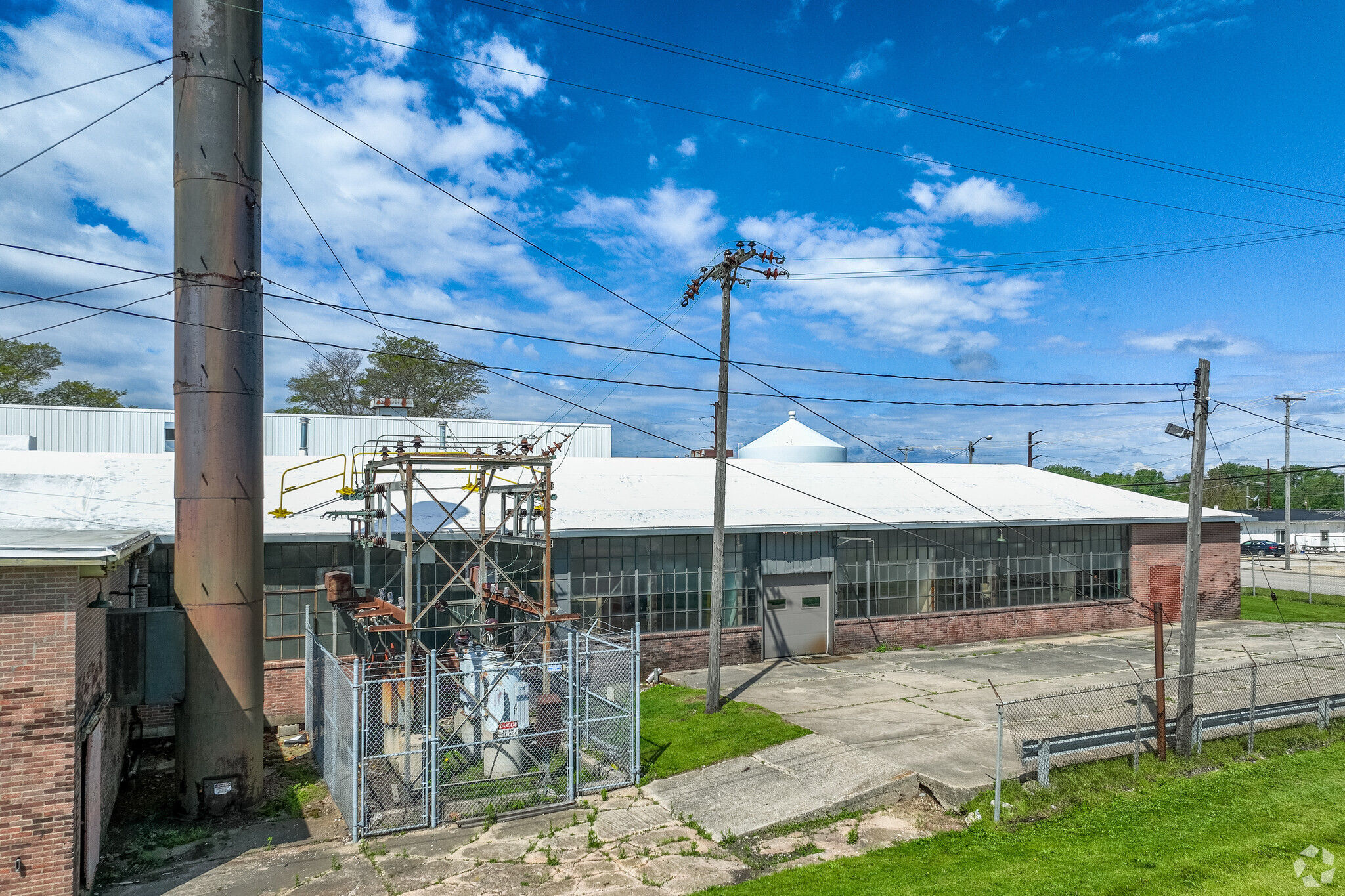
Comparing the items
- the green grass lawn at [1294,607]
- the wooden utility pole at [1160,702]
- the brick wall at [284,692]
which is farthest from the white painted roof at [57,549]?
the green grass lawn at [1294,607]

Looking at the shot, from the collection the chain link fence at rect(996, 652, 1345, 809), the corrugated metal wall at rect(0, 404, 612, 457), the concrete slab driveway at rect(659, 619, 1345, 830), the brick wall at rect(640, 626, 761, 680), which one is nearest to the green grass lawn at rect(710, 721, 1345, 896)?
the chain link fence at rect(996, 652, 1345, 809)

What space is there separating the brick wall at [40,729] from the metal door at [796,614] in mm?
15729

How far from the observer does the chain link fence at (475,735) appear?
11.7 metres

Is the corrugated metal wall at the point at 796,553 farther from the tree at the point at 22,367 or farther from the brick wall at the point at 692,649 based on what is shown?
the tree at the point at 22,367

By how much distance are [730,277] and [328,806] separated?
11.4 m

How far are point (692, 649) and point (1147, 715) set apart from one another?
392 inches

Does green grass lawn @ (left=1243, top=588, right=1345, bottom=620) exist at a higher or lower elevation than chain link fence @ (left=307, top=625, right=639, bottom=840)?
lower

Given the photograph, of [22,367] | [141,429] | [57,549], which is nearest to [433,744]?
[57,549]

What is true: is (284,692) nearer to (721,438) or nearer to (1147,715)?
(721,438)

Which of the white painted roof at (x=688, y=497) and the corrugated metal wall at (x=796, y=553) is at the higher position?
the white painted roof at (x=688, y=497)

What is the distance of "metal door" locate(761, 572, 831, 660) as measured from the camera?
22344 mm

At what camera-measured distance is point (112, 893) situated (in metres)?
9.83

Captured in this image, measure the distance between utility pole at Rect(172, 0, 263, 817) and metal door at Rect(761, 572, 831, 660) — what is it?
1289 cm

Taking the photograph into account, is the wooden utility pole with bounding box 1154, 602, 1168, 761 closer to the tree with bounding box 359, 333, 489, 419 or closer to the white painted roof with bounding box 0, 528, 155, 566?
the white painted roof with bounding box 0, 528, 155, 566
